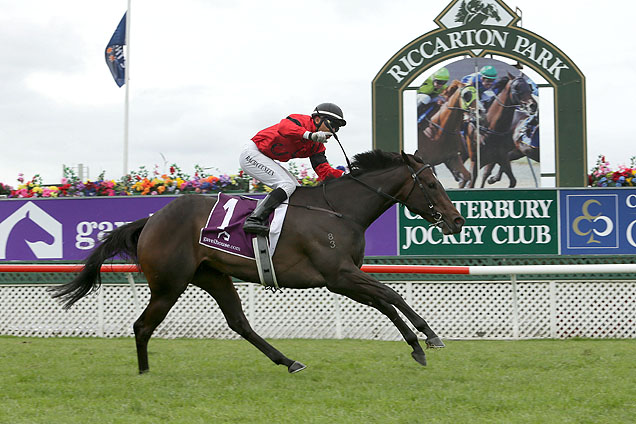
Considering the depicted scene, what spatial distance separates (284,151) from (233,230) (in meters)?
0.79

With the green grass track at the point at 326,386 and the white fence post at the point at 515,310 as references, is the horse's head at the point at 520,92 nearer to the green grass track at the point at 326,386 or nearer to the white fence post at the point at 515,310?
the white fence post at the point at 515,310

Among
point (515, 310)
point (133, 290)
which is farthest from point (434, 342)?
point (133, 290)

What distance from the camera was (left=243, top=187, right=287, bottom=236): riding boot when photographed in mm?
5621

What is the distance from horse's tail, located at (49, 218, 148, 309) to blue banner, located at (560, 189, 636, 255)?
562 centimetres

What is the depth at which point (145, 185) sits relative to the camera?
1019 centimetres

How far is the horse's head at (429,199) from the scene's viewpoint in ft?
18.9

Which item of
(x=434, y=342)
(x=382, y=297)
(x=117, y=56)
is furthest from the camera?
(x=117, y=56)

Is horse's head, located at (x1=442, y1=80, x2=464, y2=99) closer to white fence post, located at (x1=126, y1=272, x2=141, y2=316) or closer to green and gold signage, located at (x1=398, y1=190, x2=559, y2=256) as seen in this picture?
green and gold signage, located at (x1=398, y1=190, x2=559, y2=256)

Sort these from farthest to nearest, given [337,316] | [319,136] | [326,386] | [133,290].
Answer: [133,290], [337,316], [319,136], [326,386]

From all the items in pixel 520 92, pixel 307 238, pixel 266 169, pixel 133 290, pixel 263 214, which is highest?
pixel 520 92

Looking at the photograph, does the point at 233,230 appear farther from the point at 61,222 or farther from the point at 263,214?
the point at 61,222

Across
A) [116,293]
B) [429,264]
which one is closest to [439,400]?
[429,264]

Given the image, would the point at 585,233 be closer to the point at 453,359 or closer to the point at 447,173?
the point at 447,173

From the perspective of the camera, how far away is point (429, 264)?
959 centimetres
